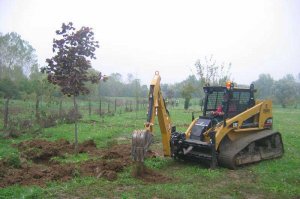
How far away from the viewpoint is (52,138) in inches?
614

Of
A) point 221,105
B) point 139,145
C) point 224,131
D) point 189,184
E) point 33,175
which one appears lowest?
point 189,184

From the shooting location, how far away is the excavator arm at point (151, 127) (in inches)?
347

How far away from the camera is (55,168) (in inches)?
366

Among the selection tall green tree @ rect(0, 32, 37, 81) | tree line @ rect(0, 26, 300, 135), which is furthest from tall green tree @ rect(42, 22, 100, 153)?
tall green tree @ rect(0, 32, 37, 81)

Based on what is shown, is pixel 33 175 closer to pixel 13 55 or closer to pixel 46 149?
pixel 46 149

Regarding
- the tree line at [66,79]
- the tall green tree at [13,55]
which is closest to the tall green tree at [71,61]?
the tree line at [66,79]

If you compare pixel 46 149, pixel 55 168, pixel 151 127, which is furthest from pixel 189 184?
pixel 46 149

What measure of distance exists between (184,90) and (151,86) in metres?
35.7

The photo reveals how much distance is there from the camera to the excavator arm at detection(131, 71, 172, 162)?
8.80 m

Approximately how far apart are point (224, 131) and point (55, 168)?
4851mm

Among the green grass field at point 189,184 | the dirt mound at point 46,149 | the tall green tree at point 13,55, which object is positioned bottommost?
the green grass field at point 189,184

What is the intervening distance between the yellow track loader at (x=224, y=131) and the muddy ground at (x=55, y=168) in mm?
1202

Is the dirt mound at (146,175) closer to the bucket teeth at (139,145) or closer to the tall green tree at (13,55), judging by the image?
the bucket teeth at (139,145)

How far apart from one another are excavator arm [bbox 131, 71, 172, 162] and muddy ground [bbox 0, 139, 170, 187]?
2.26 ft
